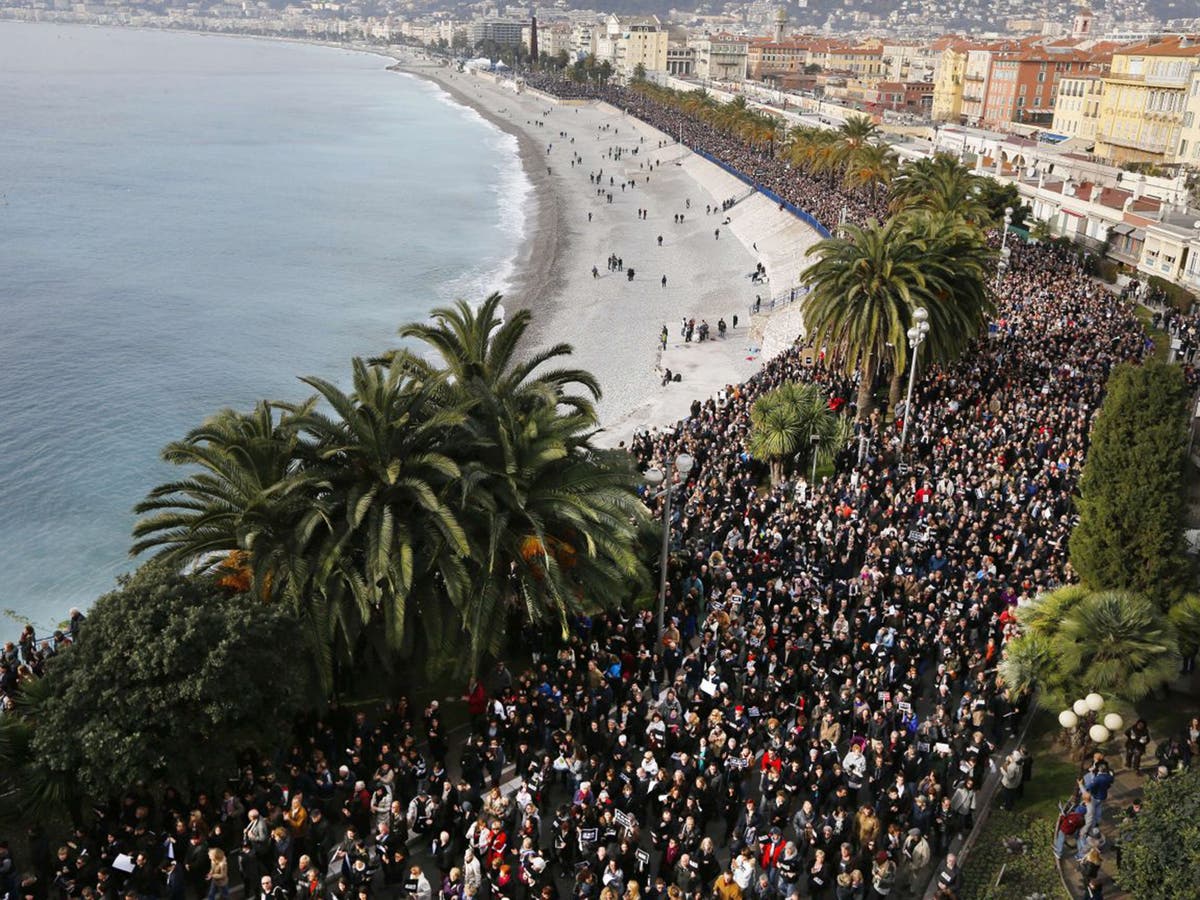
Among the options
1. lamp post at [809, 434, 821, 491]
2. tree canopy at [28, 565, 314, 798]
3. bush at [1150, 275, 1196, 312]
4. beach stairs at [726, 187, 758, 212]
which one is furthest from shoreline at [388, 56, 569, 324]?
tree canopy at [28, 565, 314, 798]

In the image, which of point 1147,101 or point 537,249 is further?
point 1147,101

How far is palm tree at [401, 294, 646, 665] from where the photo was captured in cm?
1546

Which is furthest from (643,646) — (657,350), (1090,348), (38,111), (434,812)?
(38,111)

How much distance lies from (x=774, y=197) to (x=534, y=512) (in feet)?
197

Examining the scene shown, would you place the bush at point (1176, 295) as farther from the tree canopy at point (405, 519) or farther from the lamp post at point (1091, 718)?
the tree canopy at point (405, 519)

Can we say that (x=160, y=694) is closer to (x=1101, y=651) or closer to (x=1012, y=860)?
(x=1012, y=860)

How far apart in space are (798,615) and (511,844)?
662 cm

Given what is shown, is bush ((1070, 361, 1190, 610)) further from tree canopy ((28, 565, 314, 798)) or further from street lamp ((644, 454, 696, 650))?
tree canopy ((28, 565, 314, 798))

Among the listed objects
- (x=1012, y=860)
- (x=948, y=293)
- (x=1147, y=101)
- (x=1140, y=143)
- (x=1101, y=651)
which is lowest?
(x=1012, y=860)

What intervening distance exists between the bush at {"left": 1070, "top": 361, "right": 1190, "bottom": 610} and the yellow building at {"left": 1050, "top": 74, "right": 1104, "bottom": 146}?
237 ft

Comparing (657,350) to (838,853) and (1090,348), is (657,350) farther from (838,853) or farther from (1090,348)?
(838,853)

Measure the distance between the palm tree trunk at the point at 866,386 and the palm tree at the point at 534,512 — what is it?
45.9 feet

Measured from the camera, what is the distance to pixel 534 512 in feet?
51.9

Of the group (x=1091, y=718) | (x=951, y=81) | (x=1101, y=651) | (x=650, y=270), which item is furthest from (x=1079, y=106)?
(x=1091, y=718)
